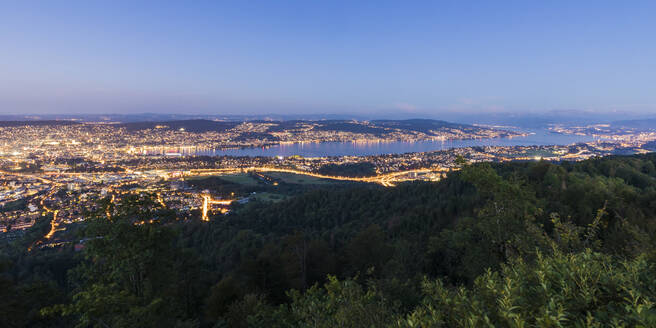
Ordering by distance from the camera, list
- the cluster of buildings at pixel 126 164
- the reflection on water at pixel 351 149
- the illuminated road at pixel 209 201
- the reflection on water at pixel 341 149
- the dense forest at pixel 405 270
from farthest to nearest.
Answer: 1. the reflection on water at pixel 351 149
2. the reflection on water at pixel 341 149
3. the illuminated road at pixel 209 201
4. the cluster of buildings at pixel 126 164
5. the dense forest at pixel 405 270

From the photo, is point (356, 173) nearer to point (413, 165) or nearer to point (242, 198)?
point (413, 165)

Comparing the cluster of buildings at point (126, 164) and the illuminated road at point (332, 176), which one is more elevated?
the cluster of buildings at point (126, 164)

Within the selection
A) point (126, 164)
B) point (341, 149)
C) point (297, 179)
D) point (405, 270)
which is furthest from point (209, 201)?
point (341, 149)

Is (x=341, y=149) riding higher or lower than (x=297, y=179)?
higher

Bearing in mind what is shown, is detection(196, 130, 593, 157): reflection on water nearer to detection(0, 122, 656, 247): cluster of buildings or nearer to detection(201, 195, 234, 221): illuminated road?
detection(0, 122, 656, 247): cluster of buildings

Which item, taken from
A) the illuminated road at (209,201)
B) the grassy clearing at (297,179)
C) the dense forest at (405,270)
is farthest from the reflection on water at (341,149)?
the dense forest at (405,270)

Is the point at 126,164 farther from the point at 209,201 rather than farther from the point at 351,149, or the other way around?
the point at 351,149

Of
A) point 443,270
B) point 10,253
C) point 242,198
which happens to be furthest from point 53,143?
point 443,270

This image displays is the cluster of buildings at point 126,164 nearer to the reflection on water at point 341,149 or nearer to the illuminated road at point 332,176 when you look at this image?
the illuminated road at point 332,176

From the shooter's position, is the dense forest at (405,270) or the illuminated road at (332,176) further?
the illuminated road at (332,176)
